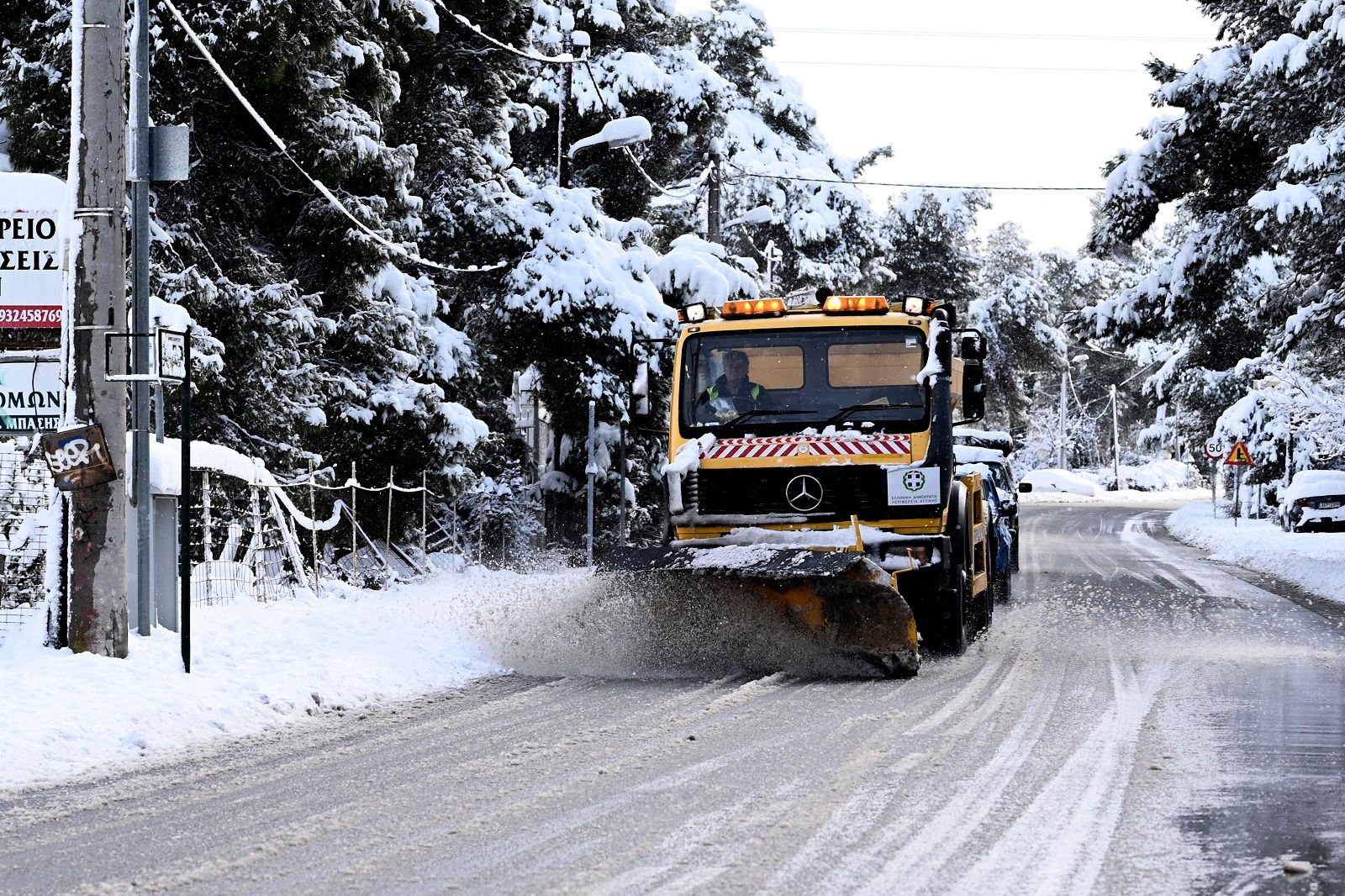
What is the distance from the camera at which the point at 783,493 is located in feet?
40.3

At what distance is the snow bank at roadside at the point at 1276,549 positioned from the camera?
2297cm

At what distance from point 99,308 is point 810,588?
5.16 metres

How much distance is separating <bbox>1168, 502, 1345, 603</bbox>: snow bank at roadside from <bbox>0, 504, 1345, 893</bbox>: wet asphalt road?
485 inches

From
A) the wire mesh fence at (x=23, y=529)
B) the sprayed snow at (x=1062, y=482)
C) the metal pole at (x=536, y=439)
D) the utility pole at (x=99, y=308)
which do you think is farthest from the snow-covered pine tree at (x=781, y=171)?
the utility pole at (x=99, y=308)

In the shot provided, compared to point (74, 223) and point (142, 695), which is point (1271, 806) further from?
point (74, 223)

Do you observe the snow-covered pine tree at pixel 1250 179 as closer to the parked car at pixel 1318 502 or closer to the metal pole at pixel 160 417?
the parked car at pixel 1318 502

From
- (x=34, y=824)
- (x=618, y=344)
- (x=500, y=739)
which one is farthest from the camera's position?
(x=618, y=344)

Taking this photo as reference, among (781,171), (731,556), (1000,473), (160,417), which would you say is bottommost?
(731,556)

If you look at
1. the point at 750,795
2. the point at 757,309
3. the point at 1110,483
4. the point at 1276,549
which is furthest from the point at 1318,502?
the point at 1110,483

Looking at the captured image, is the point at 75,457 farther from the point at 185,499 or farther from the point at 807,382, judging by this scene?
the point at 807,382

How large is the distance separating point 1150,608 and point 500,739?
1150 cm

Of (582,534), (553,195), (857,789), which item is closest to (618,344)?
(553,195)

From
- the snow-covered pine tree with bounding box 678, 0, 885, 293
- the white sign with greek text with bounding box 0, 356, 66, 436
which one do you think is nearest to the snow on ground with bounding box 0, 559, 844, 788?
the white sign with greek text with bounding box 0, 356, 66, 436

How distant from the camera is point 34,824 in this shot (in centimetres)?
650
